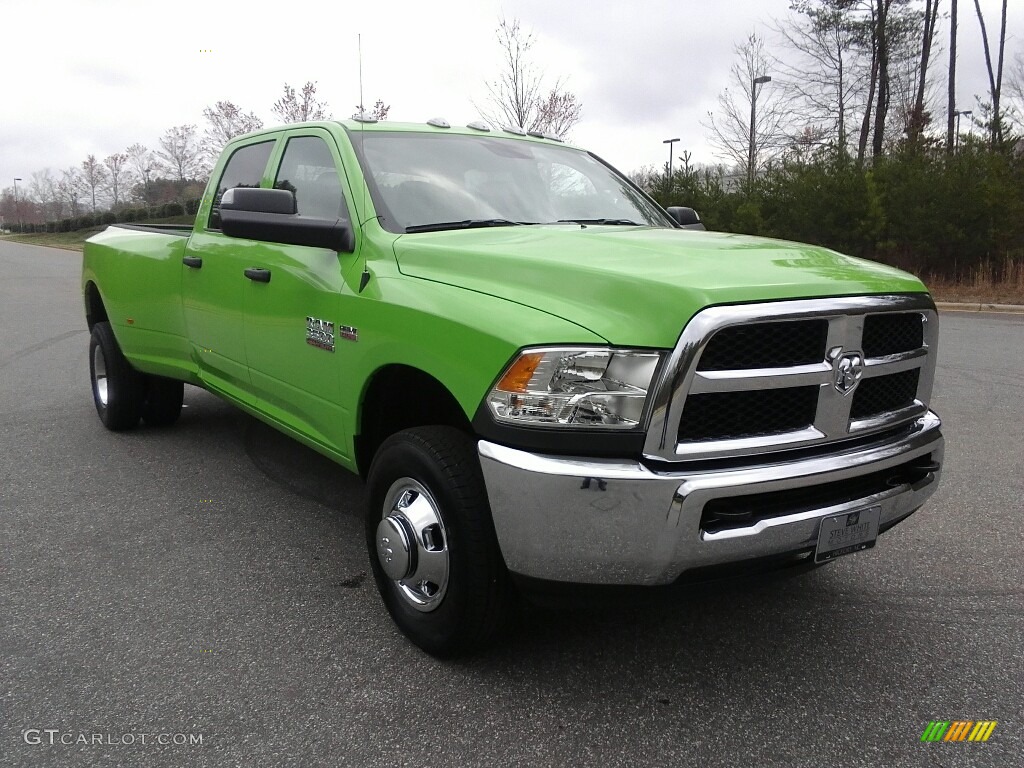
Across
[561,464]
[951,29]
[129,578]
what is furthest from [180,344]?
[951,29]

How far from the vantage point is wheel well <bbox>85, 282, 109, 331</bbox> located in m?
6.04

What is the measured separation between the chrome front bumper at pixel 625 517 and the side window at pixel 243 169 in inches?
101

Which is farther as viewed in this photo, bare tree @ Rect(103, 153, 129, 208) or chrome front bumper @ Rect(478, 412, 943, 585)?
bare tree @ Rect(103, 153, 129, 208)

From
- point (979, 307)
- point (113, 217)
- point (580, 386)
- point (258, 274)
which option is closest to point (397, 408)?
point (258, 274)

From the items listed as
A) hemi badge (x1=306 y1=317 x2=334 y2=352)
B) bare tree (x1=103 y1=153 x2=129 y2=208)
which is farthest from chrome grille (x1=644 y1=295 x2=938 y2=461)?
bare tree (x1=103 y1=153 x2=129 y2=208)

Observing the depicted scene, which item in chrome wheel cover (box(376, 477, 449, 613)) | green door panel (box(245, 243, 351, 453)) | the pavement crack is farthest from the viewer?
the pavement crack

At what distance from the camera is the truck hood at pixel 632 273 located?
92.8 inches

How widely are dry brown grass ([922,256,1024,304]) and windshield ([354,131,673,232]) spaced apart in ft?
44.2

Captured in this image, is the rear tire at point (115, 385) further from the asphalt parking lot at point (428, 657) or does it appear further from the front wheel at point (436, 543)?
the front wheel at point (436, 543)

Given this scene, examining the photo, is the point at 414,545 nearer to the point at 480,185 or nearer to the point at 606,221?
the point at 480,185

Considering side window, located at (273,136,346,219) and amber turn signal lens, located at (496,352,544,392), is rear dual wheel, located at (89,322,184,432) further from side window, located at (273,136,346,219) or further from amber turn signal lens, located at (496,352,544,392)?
amber turn signal lens, located at (496,352,544,392)

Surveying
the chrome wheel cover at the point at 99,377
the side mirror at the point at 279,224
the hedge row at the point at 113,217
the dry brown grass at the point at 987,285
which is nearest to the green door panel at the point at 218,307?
the side mirror at the point at 279,224

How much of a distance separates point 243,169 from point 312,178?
3.02 feet

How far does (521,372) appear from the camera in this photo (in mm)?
2393
